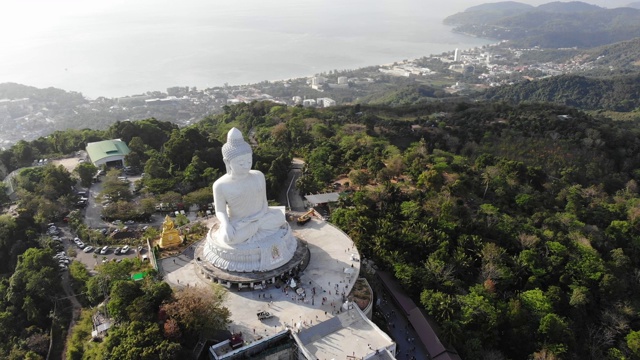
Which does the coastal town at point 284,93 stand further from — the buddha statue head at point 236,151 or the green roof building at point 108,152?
the buddha statue head at point 236,151

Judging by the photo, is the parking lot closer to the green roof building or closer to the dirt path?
the dirt path

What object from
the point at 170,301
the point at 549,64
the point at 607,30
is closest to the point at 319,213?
the point at 170,301

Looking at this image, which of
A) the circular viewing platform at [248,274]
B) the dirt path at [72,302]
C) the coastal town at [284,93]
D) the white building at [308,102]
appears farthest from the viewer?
the white building at [308,102]

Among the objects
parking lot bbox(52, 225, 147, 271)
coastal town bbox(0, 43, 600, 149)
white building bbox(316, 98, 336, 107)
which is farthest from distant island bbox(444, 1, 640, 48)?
parking lot bbox(52, 225, 147, 271)

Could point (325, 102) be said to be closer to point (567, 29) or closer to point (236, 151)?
point (236, 151)

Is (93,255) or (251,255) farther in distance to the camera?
(93,255)

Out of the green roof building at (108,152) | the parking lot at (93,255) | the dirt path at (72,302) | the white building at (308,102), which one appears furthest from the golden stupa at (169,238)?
the white building at (308,102)

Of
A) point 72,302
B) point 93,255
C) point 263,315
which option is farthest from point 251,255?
point 93,255
